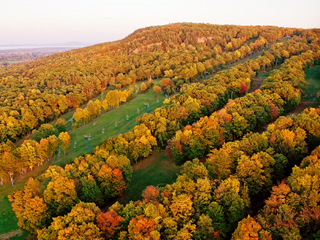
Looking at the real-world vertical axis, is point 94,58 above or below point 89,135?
above

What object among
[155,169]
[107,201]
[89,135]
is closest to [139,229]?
[107,201]

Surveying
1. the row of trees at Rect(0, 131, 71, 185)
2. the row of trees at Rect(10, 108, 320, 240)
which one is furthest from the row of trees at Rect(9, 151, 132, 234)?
the row of trees at Rect(0, 131, 71, 185)

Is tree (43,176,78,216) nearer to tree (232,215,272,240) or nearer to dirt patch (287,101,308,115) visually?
tree (232,215,272,240)

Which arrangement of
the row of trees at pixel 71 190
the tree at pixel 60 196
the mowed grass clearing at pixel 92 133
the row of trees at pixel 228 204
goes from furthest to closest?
the mowed grass clearing at pixel 92 133
the tree at pixel 60 196
the row of trees at pixel 71 190
the row of trees at pixel 228 204

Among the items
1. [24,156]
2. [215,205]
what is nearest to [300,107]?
[215,205]

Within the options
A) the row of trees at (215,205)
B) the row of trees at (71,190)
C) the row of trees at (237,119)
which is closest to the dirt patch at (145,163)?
the row of trees at (237,119)

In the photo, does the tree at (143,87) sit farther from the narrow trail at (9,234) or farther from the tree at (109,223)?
the tree at (109,223)

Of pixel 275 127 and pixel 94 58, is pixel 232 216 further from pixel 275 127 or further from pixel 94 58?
pixel 94 58
